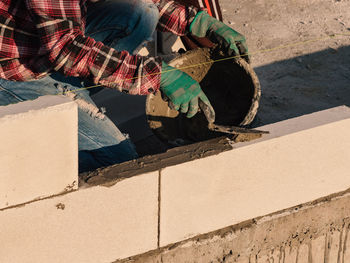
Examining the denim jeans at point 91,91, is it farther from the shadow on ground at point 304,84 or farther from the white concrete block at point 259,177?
the shadow on ground at point 304,84

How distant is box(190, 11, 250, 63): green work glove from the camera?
134 inches

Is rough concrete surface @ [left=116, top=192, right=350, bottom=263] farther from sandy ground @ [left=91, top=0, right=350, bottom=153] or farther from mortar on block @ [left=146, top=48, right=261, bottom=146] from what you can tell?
sandy ground @ [left=91, top=0, right=350, bottom=153]

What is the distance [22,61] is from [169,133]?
1163mm

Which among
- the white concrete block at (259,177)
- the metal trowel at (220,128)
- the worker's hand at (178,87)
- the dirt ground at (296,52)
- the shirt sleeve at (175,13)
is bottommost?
the dirt ground at (296,52)

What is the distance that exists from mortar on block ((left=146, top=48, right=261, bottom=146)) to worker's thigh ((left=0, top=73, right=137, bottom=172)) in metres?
0.35

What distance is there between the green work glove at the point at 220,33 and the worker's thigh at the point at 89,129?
840 mm

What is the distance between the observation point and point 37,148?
91.4 inches

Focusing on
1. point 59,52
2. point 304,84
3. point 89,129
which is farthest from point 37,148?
point 304,84

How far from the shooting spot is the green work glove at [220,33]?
11.2 feet

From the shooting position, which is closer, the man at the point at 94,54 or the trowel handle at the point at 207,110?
the man at the point at 94,54

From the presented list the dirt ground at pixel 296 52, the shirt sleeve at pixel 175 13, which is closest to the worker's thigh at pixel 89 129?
the shirt sleeve at pixel 175 13

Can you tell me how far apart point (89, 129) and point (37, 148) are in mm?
736

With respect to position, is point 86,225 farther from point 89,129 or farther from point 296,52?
point 296,52

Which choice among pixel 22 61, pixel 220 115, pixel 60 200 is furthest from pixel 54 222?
pixel 220 115
